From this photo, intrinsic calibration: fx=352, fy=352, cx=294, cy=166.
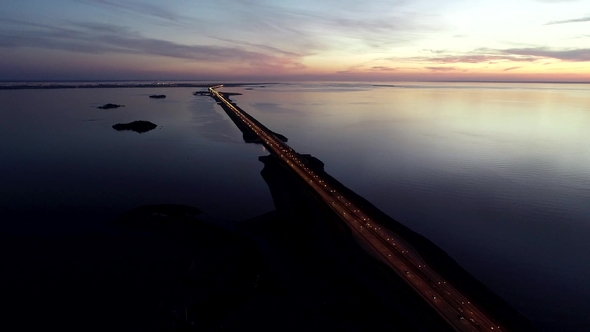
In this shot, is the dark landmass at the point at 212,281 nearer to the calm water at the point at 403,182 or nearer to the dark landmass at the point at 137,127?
the calm water at the point at 403,182

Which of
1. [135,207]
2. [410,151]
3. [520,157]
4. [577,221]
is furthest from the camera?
[410,151]

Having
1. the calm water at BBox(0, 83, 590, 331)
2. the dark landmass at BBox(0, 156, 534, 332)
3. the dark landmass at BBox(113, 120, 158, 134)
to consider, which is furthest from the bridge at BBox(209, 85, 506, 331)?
the dark landmass at BBox(113, 120, 158, 134)

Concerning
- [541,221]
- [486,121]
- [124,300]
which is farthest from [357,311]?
[486,121]

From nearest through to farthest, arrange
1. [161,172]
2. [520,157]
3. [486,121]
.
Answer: [161,172], [520,157], [486,121]

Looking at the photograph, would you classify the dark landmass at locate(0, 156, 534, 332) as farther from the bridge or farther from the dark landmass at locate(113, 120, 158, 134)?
the dark landmass at locate(113, 120, 158, 134)

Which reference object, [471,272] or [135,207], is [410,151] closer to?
[471,272]

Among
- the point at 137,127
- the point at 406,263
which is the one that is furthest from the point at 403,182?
the point at 137,127

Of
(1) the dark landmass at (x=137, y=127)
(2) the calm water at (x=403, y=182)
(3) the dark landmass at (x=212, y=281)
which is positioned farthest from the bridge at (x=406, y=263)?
(1) the dark landmass at (x=137, y=127)
